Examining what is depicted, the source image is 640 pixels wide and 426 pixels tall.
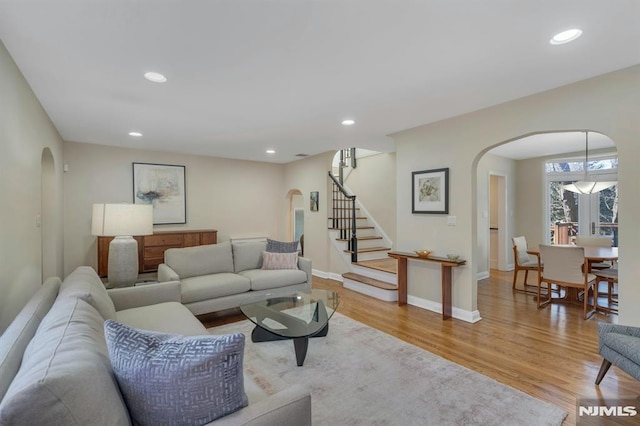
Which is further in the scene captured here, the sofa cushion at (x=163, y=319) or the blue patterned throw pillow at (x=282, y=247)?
the blue patterned throw pillow at (x=282, y=247)

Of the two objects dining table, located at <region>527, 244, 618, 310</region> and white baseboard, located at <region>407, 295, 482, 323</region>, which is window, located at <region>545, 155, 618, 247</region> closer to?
dining table, located at <region>527, 244, 618, 310</region>

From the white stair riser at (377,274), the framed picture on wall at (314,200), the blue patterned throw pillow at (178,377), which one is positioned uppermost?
the framed picture on wall at (314,200)

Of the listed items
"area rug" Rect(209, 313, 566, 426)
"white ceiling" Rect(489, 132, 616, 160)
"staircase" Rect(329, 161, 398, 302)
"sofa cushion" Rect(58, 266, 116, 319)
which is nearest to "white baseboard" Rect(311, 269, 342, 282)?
"staircase" Rect(329, 161, 398, 302)

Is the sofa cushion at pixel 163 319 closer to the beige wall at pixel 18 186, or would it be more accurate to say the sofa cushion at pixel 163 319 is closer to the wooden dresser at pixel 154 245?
the beige wall at pixel 18 186

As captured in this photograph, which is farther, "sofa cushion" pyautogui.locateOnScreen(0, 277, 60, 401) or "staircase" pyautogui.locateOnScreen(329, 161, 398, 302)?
"staircase" pyautogui.locateOnScreen(329, 161, 398, 302)

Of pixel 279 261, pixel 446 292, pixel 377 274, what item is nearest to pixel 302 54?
pixel 279 261

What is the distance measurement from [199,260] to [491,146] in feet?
12.6

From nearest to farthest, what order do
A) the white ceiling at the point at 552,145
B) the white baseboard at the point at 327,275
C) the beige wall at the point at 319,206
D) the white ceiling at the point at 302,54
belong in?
the white ceiling at the point at 302,54 < the white ceiling at the point at 552,145 < the white baseboard at the point at 327,275 < the beige wall at the point at 319,206

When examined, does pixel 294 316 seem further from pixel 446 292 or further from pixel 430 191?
pixel 430 191

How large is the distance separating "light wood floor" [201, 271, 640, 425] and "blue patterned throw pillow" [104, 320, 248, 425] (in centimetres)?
220

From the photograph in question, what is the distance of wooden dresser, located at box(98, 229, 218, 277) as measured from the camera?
4.82 metres

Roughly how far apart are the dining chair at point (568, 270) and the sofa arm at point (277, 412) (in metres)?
4.05

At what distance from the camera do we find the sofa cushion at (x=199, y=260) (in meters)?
3.92

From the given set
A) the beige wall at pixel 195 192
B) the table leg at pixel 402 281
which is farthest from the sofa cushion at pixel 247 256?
the beige wall at pixel 195 192
